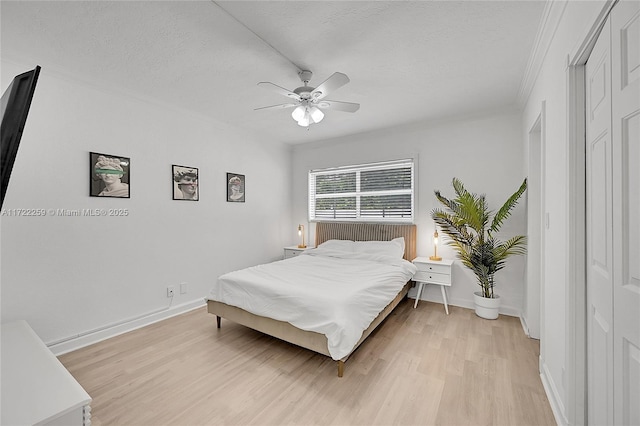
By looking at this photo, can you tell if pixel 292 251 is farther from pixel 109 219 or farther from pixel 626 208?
pixel 626 208

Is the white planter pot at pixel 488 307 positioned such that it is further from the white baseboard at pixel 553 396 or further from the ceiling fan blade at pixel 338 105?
the ceiling fan blade at pixel 338 105

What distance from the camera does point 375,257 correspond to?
12.3ft

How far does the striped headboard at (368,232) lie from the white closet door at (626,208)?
292cm

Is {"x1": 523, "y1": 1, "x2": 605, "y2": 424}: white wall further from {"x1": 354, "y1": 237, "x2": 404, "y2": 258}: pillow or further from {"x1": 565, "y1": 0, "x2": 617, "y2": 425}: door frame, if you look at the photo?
{"x1": 354, "y1": 237, "x2": 404, "y2": 258}: pillow

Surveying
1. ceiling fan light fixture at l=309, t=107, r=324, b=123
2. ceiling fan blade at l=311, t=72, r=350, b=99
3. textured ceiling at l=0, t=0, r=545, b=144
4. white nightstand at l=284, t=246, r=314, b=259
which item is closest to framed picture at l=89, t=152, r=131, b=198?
textured ceiling at l=0, t=0, r=545, b=144

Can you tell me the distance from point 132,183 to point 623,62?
12.3 feet

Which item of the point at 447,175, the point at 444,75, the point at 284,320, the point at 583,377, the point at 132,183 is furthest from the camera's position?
the point at 447,175

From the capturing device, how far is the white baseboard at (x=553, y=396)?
160 cm

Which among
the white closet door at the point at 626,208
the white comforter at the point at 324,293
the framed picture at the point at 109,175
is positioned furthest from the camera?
the framed picture at the point at 109,175

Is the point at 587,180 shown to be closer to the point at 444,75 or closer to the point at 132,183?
the point at 444,75

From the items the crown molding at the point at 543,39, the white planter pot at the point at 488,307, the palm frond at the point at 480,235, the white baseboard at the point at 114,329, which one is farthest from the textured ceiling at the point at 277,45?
the white baseboard at the point at 114,329

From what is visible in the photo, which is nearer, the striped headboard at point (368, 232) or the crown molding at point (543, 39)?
the crown molding at point (543, 39)

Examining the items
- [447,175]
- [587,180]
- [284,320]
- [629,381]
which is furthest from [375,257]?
[629,381]

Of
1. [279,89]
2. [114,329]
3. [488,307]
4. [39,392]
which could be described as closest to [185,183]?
[114,329]
